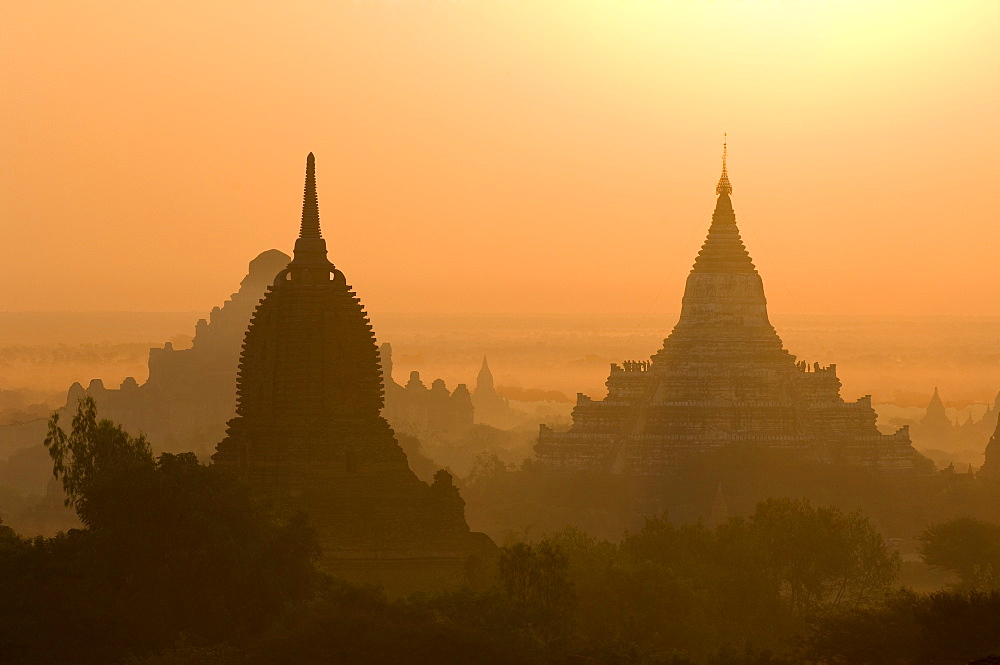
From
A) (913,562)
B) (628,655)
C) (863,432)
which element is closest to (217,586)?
(628,655)

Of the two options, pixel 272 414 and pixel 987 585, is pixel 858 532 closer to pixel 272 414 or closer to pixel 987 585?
pixel 987 585

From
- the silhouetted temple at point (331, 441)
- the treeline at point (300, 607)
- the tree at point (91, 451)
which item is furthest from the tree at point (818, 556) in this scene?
the tree at point (91, 451)

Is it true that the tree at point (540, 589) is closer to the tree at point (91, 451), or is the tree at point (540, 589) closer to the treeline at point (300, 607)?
the treeline at point (300, 607)

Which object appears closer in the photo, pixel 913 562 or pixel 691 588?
pixel 691 588

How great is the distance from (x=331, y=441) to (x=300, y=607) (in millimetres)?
23442

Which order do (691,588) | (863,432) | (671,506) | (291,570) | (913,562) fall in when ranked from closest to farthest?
(291,570), (691,588), (913,562), (671,506), (863,432)

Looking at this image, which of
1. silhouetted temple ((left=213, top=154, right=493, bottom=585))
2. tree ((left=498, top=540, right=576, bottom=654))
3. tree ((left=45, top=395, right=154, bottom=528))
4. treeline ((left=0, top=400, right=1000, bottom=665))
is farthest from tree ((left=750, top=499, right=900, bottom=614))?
tree ((left=45, top=395, right=154, bottom=528))

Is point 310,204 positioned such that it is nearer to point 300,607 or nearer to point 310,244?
point 310,244

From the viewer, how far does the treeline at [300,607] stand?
3322 inches

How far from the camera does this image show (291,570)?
91.8 m

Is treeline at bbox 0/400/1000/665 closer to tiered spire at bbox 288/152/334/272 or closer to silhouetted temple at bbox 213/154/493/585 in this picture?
silhouetted temple at bbox 213/154/493/585

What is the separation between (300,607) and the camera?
87062mm

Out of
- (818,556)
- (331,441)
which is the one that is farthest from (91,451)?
(818,556)

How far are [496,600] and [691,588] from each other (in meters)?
12.9
